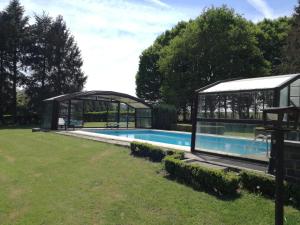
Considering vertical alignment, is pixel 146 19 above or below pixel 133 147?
above

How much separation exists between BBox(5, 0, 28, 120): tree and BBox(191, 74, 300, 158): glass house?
79.0 ft

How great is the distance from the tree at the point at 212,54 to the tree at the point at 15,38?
14.3 m

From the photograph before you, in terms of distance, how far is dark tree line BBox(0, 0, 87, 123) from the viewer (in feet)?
95.9

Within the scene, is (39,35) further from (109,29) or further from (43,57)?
(109,29)

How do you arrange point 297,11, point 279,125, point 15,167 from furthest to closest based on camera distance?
point 297,11, point 15,167, point 279,125

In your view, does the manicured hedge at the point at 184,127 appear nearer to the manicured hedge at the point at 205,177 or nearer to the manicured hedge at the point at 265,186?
the manicured hedge at the point at 205,177

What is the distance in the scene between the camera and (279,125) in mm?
3041

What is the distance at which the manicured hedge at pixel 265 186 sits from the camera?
5.12 m

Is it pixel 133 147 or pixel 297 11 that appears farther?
pixel 297 11

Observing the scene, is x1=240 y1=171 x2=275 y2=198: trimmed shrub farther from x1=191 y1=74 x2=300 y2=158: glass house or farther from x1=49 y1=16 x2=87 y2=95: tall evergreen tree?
x1=49 y1=16 x2=87 y2=95: tall evergreen tree

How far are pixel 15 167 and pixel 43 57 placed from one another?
1041 inches

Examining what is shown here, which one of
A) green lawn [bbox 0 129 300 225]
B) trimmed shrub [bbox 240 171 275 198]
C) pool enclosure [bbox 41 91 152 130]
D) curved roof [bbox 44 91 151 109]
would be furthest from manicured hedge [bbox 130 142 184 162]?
curved roof [bbox 44 91 151 109]

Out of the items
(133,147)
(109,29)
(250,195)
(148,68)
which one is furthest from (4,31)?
(250,195)

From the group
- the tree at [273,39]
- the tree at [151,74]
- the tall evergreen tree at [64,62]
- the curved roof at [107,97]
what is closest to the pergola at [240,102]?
the curved roof at [107,97]
